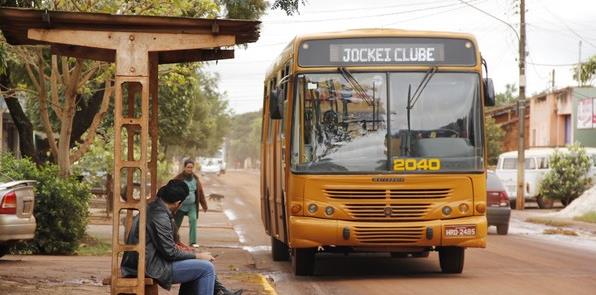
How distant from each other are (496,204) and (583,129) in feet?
98.1

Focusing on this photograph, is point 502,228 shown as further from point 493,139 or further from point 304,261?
point 493,139

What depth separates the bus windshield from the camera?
14953 millimetres

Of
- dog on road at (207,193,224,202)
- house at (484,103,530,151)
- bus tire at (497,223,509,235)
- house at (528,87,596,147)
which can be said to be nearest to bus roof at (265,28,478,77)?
bus tire at (497,223,509,235)

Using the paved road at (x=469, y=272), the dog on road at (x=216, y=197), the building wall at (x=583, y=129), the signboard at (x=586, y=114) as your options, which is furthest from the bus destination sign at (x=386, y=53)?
the building wall at (x=583, y=129)

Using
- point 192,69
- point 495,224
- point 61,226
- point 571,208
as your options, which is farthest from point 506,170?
point 61,226

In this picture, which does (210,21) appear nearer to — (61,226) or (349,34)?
(349,34)

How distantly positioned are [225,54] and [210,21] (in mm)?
1617

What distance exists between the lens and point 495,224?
26.2 meters

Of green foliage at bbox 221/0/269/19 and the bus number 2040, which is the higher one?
green foliage at bbox 221/0/269/19

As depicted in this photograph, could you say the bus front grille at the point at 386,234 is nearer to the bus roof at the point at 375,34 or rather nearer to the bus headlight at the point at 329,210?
the bus headlight at the point at 329,210

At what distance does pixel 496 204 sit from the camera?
25.6 meters

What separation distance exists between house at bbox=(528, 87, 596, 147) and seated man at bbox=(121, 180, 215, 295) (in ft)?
144

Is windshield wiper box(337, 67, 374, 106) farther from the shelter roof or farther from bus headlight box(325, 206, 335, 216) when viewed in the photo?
the shelter roof

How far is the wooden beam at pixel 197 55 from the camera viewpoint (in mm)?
11402
